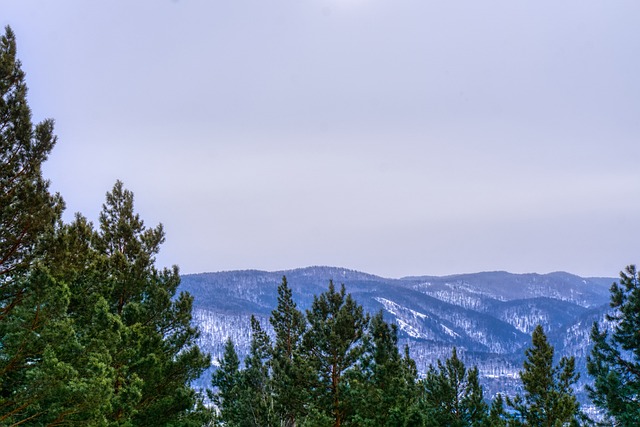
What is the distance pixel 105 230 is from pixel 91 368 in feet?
30.4

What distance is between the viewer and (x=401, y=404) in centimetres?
2050

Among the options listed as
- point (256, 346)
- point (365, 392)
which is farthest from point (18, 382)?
point (256, 346)

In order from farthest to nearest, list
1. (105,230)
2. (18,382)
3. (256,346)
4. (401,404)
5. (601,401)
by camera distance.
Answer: (256,346)
(601,401)
(105,230)
(401,404)
(18,382)

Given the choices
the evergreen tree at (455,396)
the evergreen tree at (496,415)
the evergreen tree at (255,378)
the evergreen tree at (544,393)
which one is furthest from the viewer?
the evergreen tree at (255,378)

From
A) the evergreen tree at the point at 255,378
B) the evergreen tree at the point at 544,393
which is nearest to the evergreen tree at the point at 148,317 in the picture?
the evergreen tree at the point at 255,378

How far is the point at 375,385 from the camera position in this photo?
21516mm

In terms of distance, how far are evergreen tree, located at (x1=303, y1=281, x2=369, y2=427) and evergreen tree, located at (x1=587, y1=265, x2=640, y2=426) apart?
35.8ft

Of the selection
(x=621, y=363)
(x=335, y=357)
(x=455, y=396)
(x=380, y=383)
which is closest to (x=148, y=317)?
(x=335, y=357)

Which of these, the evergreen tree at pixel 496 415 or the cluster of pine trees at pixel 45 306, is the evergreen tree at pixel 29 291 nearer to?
the cluster of pine trees at pixel 45 306

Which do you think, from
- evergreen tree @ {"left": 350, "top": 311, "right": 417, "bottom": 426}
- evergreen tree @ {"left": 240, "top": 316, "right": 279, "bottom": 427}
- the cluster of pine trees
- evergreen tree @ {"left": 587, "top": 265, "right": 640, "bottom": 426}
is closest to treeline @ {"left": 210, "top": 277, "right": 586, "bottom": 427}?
evergreen tree @ {"left": 350, "top": 311, "right": 417, "bottom": 426}

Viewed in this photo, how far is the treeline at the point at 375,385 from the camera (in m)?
21.0

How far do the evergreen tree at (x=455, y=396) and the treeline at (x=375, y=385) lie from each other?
2.0 inches

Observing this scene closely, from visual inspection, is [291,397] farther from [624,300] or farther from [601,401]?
[624,300]

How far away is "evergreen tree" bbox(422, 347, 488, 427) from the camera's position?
27.2m
